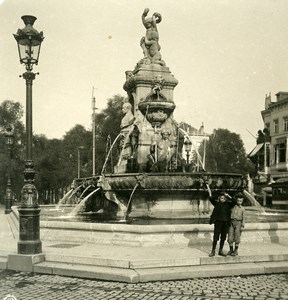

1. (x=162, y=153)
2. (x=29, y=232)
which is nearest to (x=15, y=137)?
(x=162, y=153)

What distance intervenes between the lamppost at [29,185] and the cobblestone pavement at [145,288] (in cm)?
102

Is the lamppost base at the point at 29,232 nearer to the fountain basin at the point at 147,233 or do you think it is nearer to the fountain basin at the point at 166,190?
the fountain basin at the point at 147,233

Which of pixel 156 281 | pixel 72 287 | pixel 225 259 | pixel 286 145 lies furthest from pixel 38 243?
pixel 286 145

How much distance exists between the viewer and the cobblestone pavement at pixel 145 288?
7.93m

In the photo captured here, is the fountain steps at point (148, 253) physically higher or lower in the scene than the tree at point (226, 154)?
lower

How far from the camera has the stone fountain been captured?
1620cm

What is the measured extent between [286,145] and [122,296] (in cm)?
5106

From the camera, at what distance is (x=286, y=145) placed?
56.1 meters

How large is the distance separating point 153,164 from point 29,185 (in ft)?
27.0

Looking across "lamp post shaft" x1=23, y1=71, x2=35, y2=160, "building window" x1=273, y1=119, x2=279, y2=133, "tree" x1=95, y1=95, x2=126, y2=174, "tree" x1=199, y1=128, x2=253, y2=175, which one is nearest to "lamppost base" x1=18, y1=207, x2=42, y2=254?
"lamp post shaft" x1=23, y1=71, x2=35, y2=160

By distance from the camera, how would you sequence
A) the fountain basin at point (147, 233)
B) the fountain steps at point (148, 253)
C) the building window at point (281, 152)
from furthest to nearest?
the building window at point (281, 152) → the fountain basin at point (147, 233) → the fountain steps at point (148, 253)

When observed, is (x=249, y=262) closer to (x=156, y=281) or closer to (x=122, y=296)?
(x=156, y=281)

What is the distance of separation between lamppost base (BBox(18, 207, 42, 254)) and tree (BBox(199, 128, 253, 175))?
64822mm

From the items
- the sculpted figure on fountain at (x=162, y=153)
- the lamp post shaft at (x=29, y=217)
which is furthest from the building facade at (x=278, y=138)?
the lamp post shaft at (x=29, y=217)
